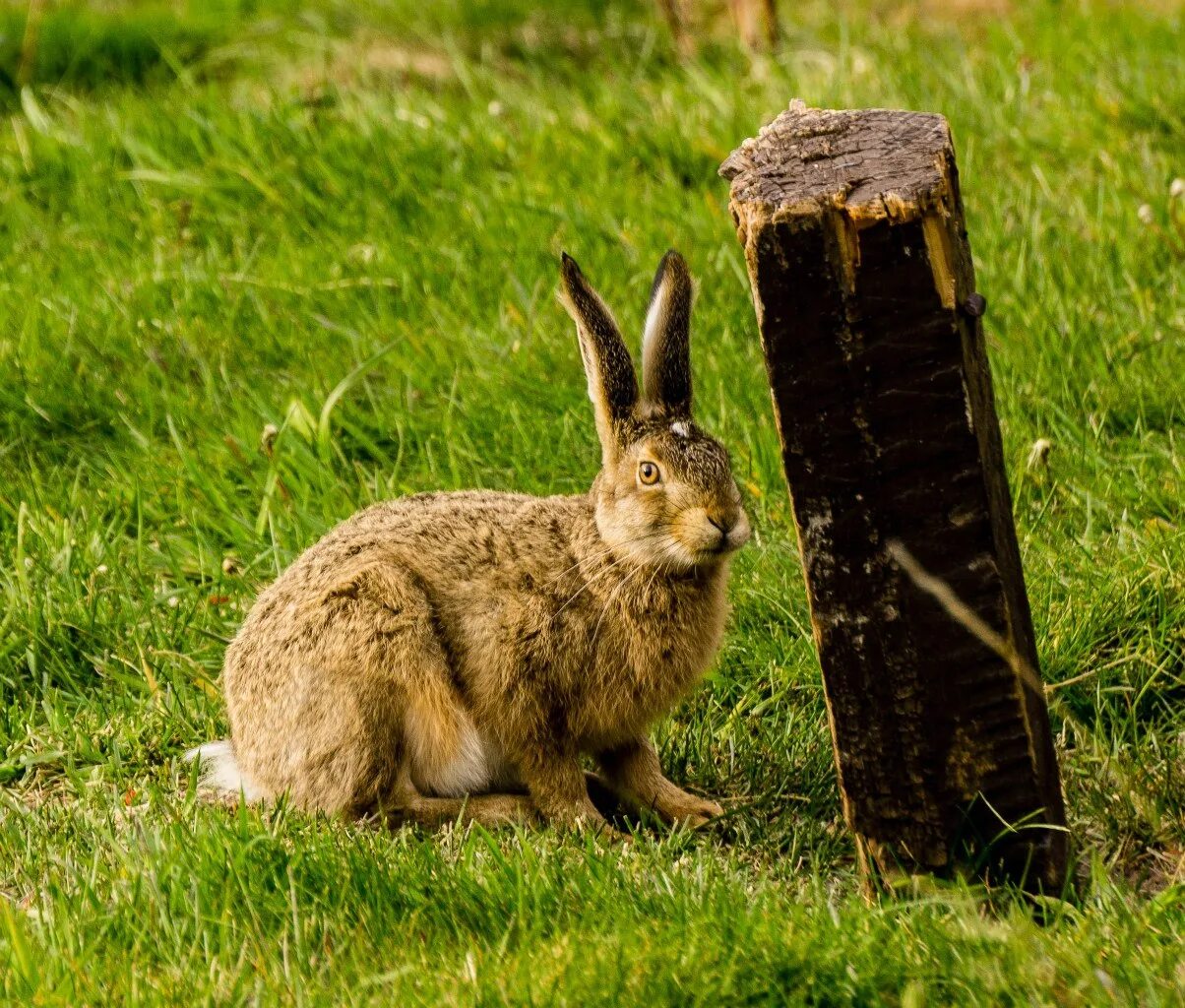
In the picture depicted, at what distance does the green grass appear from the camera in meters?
3.26

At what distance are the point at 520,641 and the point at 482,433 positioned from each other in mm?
1435

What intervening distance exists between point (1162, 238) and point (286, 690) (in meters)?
3.42

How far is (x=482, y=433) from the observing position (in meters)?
5.62

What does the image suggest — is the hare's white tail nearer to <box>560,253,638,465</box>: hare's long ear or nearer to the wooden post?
<box>560,253,638,465</box>: hare's long ear

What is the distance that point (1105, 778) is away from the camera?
412 cm

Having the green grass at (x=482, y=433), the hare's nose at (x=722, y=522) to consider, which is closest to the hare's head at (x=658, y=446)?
the hare's nose at (x=722, y=522)

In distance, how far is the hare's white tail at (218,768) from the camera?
174 inches

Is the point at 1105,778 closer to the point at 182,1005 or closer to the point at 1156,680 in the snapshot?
the point at 1156,680

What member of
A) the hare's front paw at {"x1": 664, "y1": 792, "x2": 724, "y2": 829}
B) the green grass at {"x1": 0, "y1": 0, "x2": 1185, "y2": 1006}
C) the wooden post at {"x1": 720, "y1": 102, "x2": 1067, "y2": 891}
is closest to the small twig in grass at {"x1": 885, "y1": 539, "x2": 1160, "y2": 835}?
the wooden post at {"x1": 720, "y1": 102, "x2": 1067, "y2": 891}

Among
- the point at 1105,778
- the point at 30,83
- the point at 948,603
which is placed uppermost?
the point at 30,83

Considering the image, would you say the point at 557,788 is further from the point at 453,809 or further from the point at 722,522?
the point at 722,522

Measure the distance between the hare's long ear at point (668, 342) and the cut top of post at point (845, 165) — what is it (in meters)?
0.72

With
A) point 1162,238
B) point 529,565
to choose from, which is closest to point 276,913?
point 529,565

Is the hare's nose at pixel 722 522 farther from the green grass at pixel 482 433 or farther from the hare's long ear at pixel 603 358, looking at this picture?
the green grass at pixel 482 433
